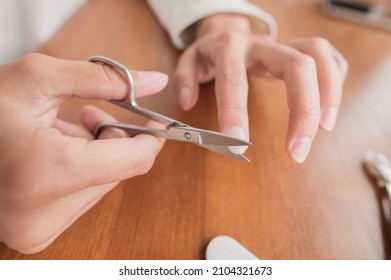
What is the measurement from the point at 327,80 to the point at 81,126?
13.2 inches

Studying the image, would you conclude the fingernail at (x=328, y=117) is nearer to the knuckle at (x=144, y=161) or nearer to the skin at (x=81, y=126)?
the skin at (x=81, y=126)

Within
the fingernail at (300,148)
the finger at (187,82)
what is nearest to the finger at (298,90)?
the fingernail at (300,148)

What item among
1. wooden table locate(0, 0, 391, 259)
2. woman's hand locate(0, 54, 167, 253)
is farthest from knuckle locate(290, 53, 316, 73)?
woman's hand locate(0, 54, 167, 253)

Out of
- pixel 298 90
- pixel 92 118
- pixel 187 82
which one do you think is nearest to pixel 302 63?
pixel 298 90

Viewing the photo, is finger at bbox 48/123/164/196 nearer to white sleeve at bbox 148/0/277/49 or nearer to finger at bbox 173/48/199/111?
finger at bbox 173/48/199/111

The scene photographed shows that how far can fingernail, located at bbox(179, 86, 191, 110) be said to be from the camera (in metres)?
0.51

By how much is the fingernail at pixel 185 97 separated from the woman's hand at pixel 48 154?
132 millimetres

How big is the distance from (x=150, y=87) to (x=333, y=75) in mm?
257

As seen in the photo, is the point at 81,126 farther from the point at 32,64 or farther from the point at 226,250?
the point at 226,250

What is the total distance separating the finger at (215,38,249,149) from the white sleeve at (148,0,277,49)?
16 cm

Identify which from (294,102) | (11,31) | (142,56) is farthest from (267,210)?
(11,31)

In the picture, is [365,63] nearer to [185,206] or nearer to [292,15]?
[292,15]

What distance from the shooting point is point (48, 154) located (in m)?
0.28

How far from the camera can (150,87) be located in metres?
0.40
